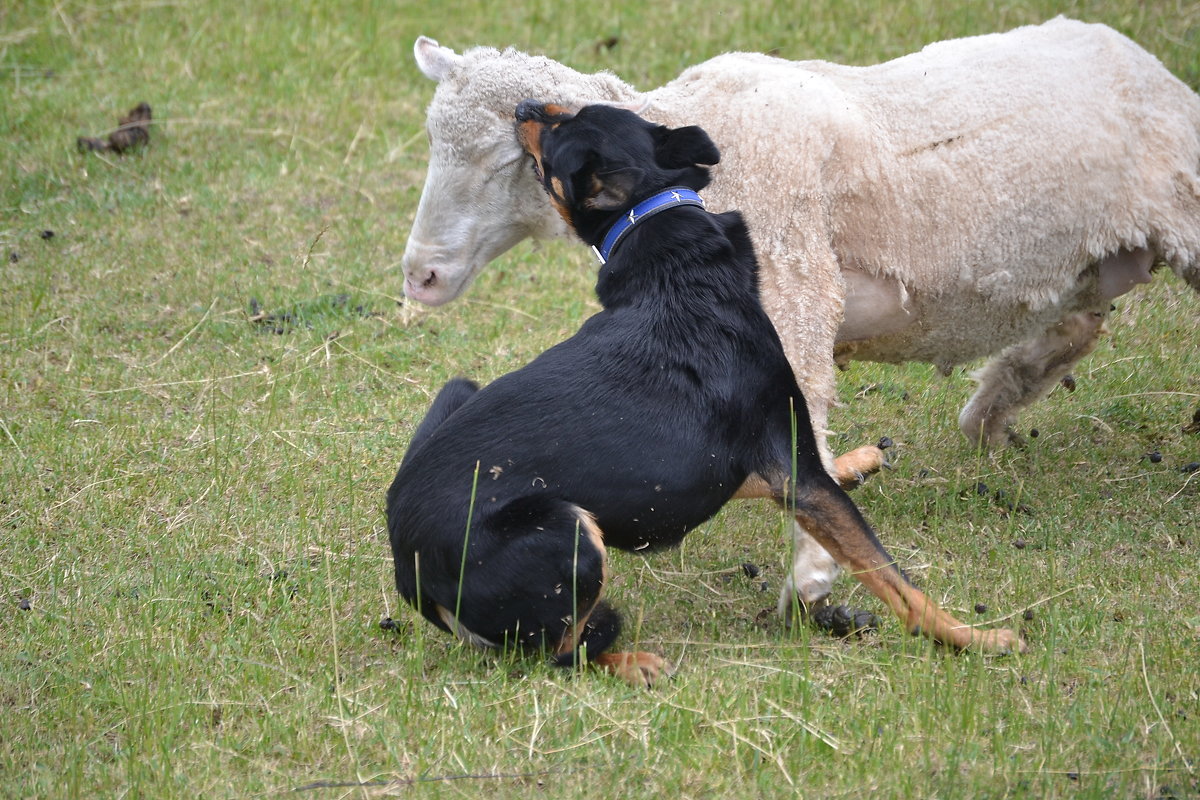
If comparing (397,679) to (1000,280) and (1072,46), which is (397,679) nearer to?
(1000,280)

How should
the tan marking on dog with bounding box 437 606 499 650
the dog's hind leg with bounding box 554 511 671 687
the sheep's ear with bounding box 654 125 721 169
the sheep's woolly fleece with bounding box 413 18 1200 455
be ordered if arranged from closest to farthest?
the dog's hind leg with bounding box 554 511 671 687 → the tan marking on dog with bounding box 437 606 499 650 → the sheep's ear with bounding box 654 125 721 169 → the sheep's woolly fleece with bounding box 413 18 1200 455

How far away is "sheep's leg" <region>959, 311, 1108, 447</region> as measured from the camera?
218 inches

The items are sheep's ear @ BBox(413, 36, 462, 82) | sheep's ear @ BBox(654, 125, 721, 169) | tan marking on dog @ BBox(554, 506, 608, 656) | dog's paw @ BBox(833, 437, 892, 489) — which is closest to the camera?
tan marking on dog @ BBox(554, 506, 608, 656)

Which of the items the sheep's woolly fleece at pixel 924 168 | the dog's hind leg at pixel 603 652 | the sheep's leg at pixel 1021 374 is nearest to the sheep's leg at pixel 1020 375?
the sheep's leg at pixel 1021 374

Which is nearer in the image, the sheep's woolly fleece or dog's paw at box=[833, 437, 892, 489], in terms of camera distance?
the sheep's woolly fleece

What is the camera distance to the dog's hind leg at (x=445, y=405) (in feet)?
15.0

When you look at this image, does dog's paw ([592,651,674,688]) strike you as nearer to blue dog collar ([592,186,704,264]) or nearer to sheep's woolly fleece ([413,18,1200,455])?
sheep's woolly fleece ([413,18,1200,455])

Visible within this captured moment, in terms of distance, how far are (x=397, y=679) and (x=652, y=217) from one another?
1.73 m

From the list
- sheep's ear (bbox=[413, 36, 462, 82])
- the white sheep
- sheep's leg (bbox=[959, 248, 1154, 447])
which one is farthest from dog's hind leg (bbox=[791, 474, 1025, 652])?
sheep's ear (bbox=[413, 36, 462, 82])

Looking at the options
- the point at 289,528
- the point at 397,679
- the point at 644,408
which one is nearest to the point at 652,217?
the point at 644,408

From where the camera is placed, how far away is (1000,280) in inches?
185

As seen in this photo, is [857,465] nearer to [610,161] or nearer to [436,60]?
[610,161]

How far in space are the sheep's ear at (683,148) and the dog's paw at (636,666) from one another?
1.68 meters

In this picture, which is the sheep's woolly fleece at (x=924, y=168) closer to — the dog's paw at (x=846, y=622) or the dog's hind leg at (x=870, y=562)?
the dog's hind leg at (x=870, y=562)
